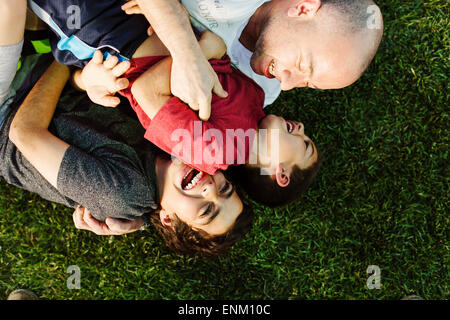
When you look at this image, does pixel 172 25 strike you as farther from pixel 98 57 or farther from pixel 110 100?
pixel 110 100

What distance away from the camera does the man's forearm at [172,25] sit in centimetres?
196

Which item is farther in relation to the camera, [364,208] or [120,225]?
[364,208]

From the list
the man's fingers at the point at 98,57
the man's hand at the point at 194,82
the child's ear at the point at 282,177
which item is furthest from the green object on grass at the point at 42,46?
the child's ear at the point at 282,177

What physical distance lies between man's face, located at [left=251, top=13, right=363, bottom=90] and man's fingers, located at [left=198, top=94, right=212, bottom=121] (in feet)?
1.62

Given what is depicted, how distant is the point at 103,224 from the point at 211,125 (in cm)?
108

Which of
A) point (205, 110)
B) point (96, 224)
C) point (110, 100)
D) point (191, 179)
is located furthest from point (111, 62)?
point (96, 224)

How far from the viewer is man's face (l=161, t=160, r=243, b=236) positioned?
8.16ft

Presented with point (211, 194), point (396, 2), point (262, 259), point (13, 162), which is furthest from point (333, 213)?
point (13, 162)

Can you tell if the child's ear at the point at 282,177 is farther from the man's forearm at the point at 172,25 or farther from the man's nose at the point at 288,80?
the man's forearm at the point at 172,25

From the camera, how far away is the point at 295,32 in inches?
87.1

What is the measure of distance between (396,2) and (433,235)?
1.95 metres

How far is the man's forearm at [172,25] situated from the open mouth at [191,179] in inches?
31.7

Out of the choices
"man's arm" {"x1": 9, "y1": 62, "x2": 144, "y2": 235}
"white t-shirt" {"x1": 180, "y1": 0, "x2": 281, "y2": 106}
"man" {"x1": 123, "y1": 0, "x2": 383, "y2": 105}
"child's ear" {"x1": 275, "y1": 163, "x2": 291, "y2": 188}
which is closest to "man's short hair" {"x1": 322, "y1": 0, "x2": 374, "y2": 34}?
"man" {"x1": 123, "y1": 0, "x2": 383, "y2": 105}
